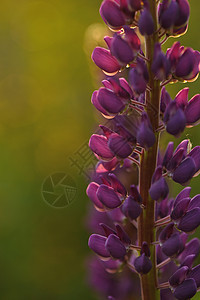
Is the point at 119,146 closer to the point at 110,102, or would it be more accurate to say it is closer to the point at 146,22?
the point at 110,102

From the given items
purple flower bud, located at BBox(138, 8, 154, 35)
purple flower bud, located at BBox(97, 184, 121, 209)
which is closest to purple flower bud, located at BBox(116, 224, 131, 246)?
purple flower bud, located at BBox(97, 184, 121, 209)

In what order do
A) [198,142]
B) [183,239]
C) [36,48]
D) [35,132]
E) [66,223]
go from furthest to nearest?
[36,48], [35,132], [66,223], [198,142], [183,239]

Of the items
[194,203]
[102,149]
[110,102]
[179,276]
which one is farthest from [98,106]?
[179,276]

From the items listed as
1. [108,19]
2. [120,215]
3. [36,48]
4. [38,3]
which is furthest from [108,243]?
[38,3]

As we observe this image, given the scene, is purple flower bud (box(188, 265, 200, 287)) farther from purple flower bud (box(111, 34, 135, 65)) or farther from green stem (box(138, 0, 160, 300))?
purple flower bud (box(111, 34, 135, 65))

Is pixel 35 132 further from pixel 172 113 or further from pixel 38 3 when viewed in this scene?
pixel 172 113
